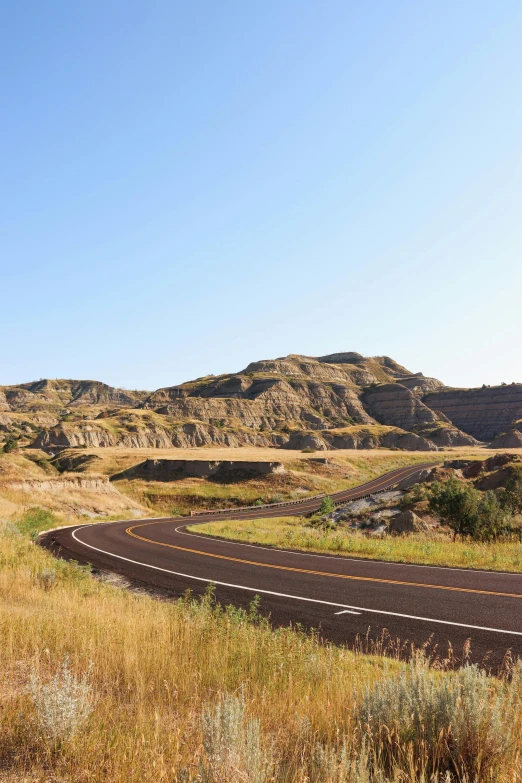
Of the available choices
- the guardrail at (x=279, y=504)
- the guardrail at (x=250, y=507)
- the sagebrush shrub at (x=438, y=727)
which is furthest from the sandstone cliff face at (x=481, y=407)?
the sagebrush shrub at (x=438, y=727)

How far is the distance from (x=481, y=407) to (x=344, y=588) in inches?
7273

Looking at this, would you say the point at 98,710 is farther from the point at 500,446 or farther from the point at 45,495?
the point at 500,446

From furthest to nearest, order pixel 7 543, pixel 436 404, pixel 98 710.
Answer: pixel 436 404, pixel 7 543, pixel 98 710

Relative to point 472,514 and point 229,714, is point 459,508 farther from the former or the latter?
point 229,714

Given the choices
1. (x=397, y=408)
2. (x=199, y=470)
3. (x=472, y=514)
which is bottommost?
(x=199, y=470)

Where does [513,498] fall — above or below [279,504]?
above

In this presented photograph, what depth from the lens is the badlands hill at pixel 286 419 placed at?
120m

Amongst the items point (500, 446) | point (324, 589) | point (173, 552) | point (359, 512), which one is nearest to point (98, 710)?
Result: point (324, 589)

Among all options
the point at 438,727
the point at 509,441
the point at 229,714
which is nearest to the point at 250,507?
the point at 438,727

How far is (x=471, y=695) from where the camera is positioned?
3.82 m

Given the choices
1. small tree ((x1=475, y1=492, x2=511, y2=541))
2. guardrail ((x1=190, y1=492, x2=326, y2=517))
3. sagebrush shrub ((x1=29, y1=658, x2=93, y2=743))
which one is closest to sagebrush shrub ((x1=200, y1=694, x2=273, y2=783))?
sagebrush shrub ((x1=29, y1=658, x2=93, y2=743))

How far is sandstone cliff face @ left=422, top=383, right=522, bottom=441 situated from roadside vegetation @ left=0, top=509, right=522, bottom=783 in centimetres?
17681

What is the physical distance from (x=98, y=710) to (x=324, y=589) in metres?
9.77

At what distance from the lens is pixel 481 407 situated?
18062cm
